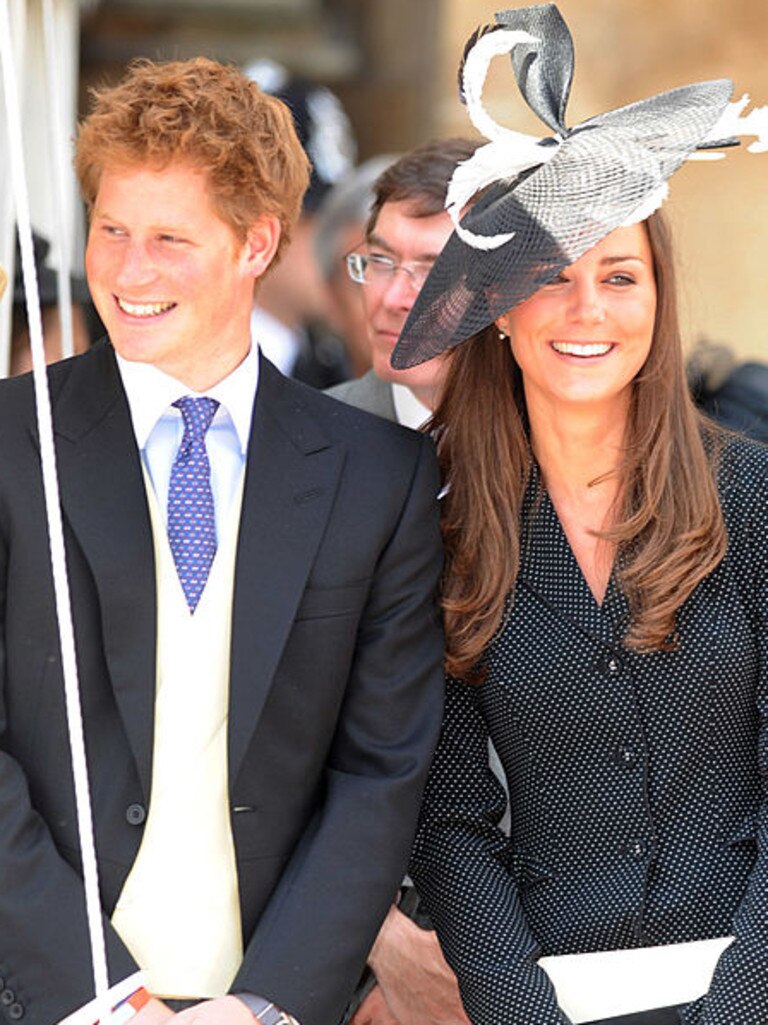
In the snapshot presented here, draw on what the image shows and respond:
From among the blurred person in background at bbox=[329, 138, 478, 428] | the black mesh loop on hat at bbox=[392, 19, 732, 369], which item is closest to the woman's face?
the black mesh loop on hat at bbox=[392, 19, 732, 369]

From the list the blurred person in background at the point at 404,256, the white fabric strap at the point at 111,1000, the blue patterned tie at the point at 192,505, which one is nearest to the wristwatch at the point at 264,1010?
the white fabric strap at the point at 111,1000

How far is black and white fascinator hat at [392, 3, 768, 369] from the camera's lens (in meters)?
2.82

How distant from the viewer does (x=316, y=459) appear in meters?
2.97

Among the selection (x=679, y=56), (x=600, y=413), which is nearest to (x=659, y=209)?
(x=600, y=413)

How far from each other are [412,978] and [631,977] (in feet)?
1.54

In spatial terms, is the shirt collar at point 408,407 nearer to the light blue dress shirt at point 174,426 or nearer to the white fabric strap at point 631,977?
the light blue dress shirt at point 174,426

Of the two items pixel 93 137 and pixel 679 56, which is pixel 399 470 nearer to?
pixel 93 137

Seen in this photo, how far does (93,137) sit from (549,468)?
82cm

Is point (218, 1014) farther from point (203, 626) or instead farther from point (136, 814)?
point (203, 626)

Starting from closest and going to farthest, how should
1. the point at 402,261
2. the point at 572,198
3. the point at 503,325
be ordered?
the point at 572,198 < the point at 503,325 < the point at 402,261

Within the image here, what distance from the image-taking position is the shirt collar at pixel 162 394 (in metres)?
2.94

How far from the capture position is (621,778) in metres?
2.97

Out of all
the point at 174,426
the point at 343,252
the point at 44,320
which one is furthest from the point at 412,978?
the point at 343,252

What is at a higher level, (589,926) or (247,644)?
(247,644)
